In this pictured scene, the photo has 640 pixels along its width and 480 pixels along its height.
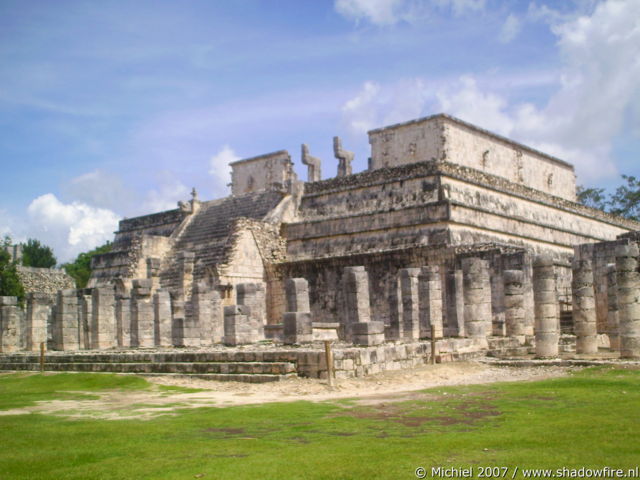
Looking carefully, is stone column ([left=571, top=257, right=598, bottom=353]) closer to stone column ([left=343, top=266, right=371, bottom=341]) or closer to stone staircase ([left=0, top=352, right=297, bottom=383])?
stone column ([left=343, top=266, right=371, bottom=341])

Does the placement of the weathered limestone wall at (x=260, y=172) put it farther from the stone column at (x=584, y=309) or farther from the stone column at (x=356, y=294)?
the stone column at (x=584, y=309)

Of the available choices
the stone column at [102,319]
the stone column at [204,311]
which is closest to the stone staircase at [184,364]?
the stone column at [102,319]

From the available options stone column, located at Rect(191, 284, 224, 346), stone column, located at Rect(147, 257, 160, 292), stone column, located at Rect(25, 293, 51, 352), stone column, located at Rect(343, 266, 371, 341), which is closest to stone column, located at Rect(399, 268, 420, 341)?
stone column, located at Rect(343, 266, 371, 341)

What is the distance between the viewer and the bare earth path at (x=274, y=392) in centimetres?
1006

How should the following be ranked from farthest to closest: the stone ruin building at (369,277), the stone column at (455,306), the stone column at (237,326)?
the stone column at (455,306)
the stone column at (237,326)
the stone ruin building at (369,277)

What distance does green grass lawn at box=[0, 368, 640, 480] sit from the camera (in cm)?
600

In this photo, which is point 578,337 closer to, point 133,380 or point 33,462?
point 133,380

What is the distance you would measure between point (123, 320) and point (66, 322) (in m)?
1.57

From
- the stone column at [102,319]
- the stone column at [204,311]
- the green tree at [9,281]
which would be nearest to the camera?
the stone column at [204,311]

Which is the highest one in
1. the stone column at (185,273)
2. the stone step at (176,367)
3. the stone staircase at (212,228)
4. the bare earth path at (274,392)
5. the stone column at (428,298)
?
the stone staircase at (212,228)

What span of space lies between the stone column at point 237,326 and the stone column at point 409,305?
11.8 feet

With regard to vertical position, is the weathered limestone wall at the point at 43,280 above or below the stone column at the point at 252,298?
above

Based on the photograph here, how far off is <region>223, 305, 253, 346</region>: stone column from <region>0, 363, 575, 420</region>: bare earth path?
119 inches

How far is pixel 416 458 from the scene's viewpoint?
20.1ft
